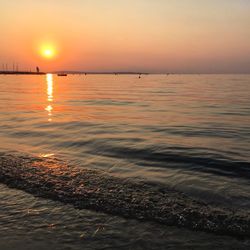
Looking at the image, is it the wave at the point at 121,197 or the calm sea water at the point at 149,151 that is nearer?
the wave at the point at 121,197

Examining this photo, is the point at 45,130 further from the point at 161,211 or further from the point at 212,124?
the point at 161,211

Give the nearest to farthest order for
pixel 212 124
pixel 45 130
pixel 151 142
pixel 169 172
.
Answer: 1. pixel 169 172
2. pixel 151 142
3. pixel 45 130
4. pixel 212 124

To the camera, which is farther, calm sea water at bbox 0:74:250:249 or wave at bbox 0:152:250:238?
calm sea water at bbox 0:74:250:249

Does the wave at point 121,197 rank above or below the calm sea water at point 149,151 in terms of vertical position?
above

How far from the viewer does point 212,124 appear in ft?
74.7

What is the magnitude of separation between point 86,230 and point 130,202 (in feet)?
5.41

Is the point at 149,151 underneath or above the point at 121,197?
underneath

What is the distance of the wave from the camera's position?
680 centimetres

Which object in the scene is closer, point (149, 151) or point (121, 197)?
point (121, 197)

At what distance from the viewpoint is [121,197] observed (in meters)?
8.13

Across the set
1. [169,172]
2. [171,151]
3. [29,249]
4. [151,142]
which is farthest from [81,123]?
[29,249]

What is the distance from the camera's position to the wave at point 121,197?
22.3 ft

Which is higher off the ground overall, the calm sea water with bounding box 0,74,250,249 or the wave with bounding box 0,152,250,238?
the wave with bounding box 0,152,250,238

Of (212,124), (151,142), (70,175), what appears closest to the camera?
Result: (70,175)
